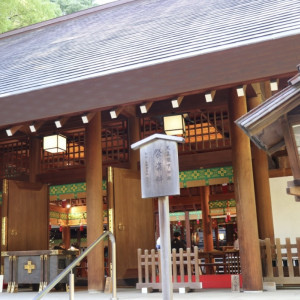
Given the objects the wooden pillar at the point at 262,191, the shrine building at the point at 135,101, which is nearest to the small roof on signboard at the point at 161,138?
the shrine building at the point at 135,101

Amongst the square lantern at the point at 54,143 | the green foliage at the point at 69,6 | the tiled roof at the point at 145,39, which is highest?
the green foliage at the point at 69,6

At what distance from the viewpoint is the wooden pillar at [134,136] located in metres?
9.70

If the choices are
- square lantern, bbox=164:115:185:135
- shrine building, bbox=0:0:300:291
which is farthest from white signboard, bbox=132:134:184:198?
square lantern, bbox=164:115:185:135

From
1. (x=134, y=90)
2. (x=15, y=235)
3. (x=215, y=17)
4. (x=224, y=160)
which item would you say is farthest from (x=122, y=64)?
(x=15, y=235)

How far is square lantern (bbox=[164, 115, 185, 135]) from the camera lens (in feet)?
28.2

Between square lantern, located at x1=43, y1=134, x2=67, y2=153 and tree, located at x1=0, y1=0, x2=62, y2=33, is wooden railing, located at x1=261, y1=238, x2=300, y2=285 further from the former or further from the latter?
tree, located at x1=0, y1=0, x2=62, y2=33

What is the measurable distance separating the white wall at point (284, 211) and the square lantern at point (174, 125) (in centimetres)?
239

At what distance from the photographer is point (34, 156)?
10844mm

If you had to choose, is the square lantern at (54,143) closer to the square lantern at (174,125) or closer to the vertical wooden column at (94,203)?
the vertical wooden column at (94,203)

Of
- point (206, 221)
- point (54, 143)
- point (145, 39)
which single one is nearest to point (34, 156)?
point (54, 143)

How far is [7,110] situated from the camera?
24.5 feet

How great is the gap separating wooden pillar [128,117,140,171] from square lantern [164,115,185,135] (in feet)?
4.02

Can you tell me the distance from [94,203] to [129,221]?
125cm

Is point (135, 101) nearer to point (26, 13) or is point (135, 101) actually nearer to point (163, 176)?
point (163, 176)
